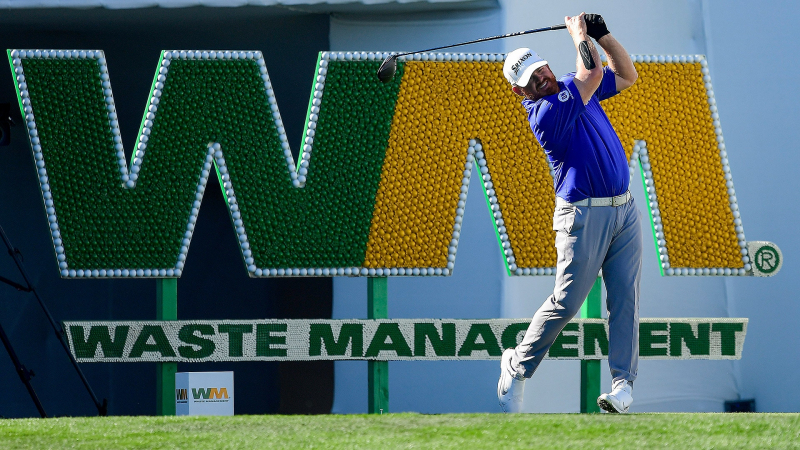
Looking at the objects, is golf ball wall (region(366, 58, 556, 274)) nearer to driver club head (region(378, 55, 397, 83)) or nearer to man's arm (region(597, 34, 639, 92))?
driver club head (region(378, 55, 397, 83))

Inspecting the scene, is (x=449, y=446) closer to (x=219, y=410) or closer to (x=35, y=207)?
(x=219, y=410)

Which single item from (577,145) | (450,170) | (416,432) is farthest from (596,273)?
(450,170)

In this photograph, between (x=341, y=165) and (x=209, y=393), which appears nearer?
(x=209, y=393)

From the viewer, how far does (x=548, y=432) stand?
Result: 3.43 meters

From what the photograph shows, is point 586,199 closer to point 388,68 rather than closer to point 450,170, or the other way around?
point 450,170

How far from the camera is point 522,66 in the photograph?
13.5 feet

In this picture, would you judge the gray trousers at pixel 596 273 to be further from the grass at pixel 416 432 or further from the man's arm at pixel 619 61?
the man's arm at pixel 619 61

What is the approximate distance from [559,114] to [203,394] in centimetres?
232

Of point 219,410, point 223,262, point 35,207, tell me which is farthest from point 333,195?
point 35,207

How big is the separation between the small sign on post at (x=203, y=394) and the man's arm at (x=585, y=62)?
89.9 inches

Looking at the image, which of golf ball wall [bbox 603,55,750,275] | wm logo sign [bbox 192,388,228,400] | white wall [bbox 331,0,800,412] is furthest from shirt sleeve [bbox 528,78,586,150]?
white wall [bbox 331,0,800,412]

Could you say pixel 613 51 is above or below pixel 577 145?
above

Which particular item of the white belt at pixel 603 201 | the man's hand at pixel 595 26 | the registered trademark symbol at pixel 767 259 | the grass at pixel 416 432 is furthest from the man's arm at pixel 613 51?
the registered trademark symbol at pixel 767 259

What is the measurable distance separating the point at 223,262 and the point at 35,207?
58.1 inches
